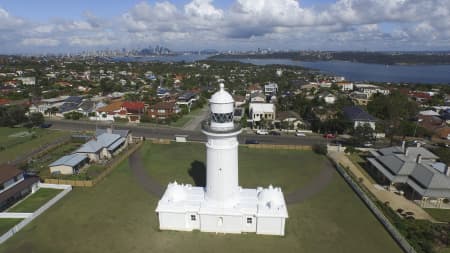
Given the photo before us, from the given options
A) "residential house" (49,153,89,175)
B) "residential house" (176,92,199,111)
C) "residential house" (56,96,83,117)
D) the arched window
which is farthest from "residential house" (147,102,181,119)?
the arched window

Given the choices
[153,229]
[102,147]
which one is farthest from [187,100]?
[153,229]

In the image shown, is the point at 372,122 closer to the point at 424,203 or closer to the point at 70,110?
the point at 424,203

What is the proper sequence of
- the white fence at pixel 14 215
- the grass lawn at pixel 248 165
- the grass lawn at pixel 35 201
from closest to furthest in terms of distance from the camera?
1. the white fence at pixel 14 215
2. the grass lawn at pixel 35 201
3. the grass lawn at pixel 248 165

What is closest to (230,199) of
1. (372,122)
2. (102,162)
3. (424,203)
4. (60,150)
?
(424,203)

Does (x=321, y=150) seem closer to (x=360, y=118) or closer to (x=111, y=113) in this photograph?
(x=360, y=118)

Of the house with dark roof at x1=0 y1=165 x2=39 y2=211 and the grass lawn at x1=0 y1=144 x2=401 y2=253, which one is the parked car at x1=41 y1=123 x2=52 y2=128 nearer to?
the house with dark roof at x1=0 y1=165 x2=39 y2=211

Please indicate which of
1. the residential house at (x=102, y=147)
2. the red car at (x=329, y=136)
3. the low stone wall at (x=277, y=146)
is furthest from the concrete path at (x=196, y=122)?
the red car at (x=329, y=136)

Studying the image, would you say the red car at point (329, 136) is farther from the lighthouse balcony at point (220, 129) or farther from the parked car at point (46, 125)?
the parked car at point (46, 125)
